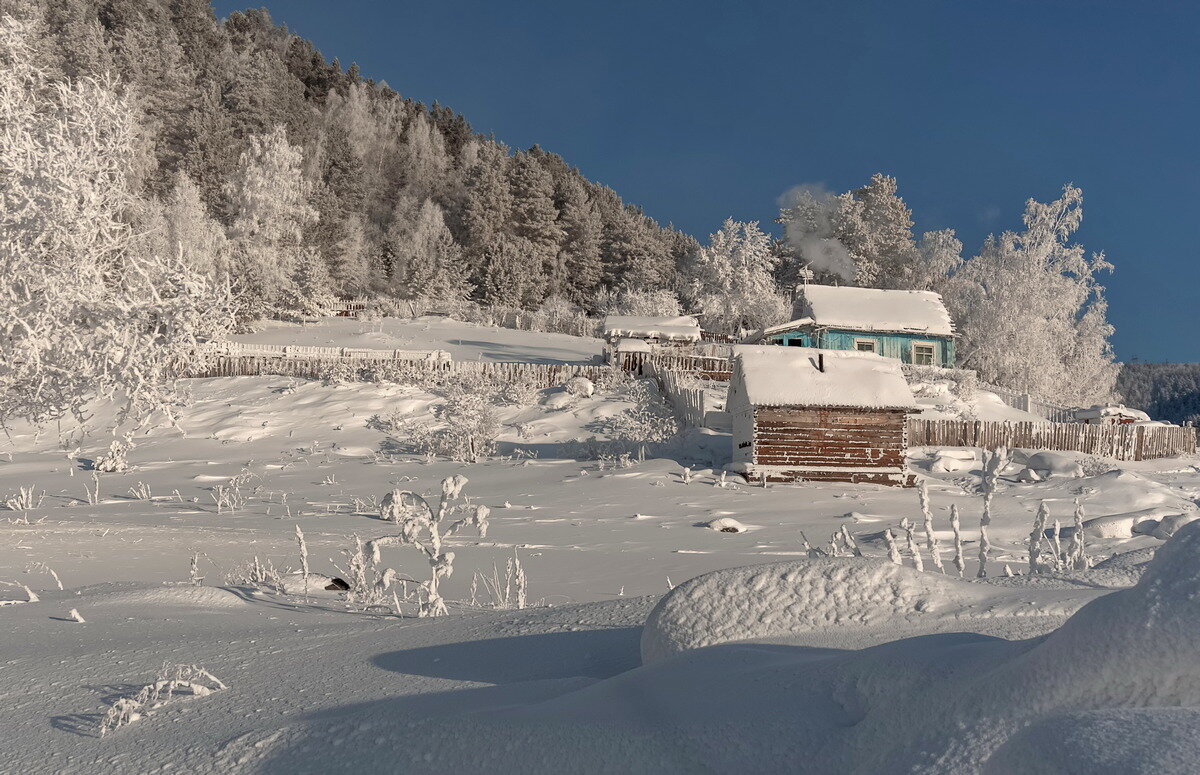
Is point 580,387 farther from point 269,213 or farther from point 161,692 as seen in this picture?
point 269,213

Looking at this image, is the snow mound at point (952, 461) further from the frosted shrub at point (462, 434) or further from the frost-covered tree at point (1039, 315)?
the frost-covered tree at point (1039, 315)

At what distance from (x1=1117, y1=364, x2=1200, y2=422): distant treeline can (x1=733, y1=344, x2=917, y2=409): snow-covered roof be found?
123547 millimetres

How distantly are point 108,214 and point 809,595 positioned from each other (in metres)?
10.9

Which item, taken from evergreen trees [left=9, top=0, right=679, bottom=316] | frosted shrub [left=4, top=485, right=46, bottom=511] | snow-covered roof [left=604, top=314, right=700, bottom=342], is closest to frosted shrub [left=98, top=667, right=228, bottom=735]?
frosted shrub [left=4, top=485, right=46, bottom=511]

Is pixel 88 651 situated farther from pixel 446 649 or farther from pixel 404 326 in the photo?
pixel 404 326

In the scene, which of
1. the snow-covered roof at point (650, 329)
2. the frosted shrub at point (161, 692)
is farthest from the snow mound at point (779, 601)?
the snow-covered roof at point (650, 329)

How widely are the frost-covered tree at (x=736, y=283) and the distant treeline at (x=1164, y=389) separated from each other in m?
92.2

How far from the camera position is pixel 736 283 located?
58.0m

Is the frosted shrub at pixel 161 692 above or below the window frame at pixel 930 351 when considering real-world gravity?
below

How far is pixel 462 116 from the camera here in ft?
327

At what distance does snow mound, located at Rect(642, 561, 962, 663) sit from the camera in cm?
352

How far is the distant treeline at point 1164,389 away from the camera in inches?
5012

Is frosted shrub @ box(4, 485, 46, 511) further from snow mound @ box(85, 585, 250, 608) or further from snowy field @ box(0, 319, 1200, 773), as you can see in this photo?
snow mound @ box(85, 585, 250, 608)

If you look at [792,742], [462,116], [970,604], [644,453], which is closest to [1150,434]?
[644,453]
